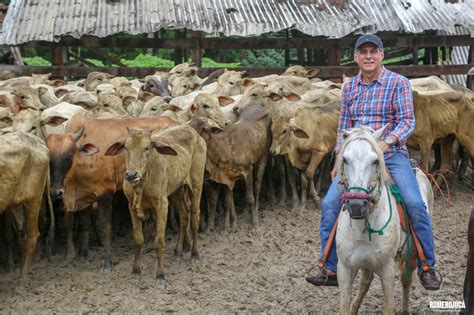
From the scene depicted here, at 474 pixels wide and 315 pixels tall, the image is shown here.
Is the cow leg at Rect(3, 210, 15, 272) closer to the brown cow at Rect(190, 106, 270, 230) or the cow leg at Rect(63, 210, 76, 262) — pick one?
the cow leg at Rect(63, 210, 76, 262)

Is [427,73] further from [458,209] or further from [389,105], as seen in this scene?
[389,105]

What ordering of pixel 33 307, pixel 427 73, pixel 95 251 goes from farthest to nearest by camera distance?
pixel 427 73, pixel 95 251, pixel 33 307

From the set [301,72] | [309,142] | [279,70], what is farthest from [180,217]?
[279,70]

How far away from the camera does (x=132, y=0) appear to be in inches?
678

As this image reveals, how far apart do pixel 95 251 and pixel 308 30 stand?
838 cm

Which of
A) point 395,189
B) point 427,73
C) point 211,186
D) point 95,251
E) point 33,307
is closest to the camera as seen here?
point 395,189

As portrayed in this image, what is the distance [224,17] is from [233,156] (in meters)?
6.67

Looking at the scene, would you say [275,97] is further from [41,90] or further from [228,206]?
[41,90]

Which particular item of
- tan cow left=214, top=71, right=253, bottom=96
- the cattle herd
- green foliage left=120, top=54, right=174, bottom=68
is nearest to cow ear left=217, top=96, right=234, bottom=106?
the cattle herd

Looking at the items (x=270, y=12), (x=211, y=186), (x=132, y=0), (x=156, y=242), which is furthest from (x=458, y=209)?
(x=132, y=0)

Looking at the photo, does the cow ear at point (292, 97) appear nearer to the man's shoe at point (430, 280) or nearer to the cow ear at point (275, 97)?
the cow ear at point (275, 97)

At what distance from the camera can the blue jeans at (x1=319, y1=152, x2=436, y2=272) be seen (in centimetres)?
625

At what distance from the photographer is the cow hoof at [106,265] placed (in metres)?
8.95

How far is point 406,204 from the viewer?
20.6 feet
